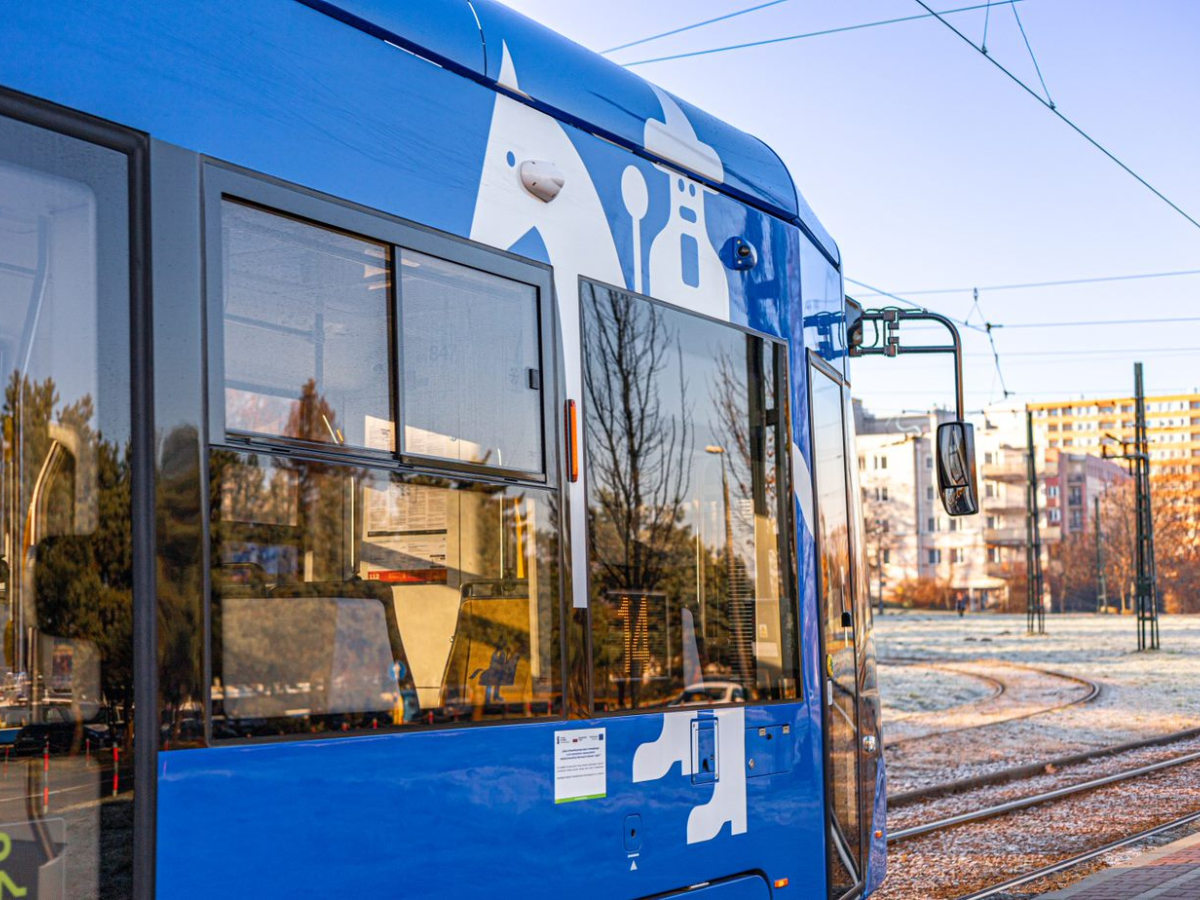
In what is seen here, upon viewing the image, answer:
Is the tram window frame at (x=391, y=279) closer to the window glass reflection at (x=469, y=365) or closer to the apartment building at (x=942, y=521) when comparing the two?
the window glass reflection at (x=469, y=365)

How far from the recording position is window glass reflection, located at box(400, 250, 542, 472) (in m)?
3.47

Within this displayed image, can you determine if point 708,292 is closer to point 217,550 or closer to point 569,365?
point 569,365

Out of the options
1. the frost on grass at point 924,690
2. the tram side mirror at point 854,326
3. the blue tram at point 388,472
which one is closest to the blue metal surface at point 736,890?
the blue tram at point 388,472

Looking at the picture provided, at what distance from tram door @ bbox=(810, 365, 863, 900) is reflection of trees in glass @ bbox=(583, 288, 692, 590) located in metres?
0.96

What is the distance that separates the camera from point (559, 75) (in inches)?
159

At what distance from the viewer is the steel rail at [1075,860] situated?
8836 millimetres

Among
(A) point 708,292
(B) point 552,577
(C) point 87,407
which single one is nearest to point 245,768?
(C) point 87,407

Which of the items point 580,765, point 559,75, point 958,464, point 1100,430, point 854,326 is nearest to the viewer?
point 580,765

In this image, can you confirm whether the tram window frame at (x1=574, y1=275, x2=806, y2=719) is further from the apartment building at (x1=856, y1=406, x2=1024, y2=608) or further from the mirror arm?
the apartment building at (x1=856, y1=406, x2=1024, y2=608)

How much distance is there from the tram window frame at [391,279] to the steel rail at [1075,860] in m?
5.94

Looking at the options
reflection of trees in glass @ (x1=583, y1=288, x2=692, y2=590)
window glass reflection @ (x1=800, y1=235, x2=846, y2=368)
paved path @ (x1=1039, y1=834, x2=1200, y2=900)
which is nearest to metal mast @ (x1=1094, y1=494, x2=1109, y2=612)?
paved path @ (x1=1039, y1=834, x2=1200, y2=900)

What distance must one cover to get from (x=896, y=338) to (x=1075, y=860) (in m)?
5.24

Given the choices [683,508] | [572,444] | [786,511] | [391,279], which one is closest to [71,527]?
[391,279]

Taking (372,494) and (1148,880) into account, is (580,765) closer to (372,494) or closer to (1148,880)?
(372,494)
